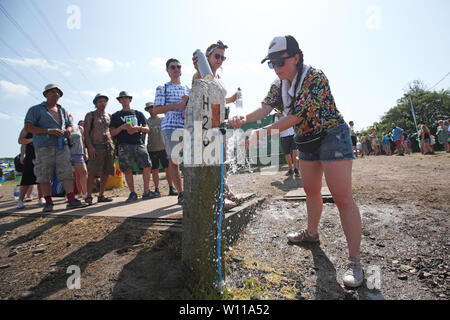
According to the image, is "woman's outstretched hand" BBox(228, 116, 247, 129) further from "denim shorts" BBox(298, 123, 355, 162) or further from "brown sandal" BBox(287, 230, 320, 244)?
"brown sandal" BBox(287, 230, 320, 244)

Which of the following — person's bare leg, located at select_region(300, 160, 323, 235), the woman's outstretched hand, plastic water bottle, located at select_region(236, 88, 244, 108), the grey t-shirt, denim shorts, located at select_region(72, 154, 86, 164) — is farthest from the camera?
the grey t-shirt

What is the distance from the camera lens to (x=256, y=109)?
238 cm

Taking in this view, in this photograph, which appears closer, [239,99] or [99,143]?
[239,99]

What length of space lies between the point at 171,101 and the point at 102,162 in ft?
6.94

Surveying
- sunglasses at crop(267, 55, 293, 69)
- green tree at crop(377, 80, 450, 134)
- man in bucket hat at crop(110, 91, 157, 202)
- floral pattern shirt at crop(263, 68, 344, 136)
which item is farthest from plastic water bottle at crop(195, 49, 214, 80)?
green tree at crop(377, 80, 450, 134)

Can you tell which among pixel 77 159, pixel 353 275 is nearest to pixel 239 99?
pixel 353 275

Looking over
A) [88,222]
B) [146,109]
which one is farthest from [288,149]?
[88,222]

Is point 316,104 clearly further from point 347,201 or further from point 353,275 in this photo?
point 353,275

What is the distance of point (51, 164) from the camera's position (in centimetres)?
387

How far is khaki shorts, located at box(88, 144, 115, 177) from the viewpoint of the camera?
174 inches

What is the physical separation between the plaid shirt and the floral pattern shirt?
1.88m

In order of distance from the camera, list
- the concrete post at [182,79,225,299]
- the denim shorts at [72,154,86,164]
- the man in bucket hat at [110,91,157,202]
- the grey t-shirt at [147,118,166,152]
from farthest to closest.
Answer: the grey t-shirt at [147,118,166,152] < the denim shorts at [72,154,86,164] < the man in bucket hat at [110,91,157,202] < the concrete post at [182,79,225,299]

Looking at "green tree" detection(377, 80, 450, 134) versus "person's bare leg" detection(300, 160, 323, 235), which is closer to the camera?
"person's bare leg" detection(300, 160, 323, 235)
